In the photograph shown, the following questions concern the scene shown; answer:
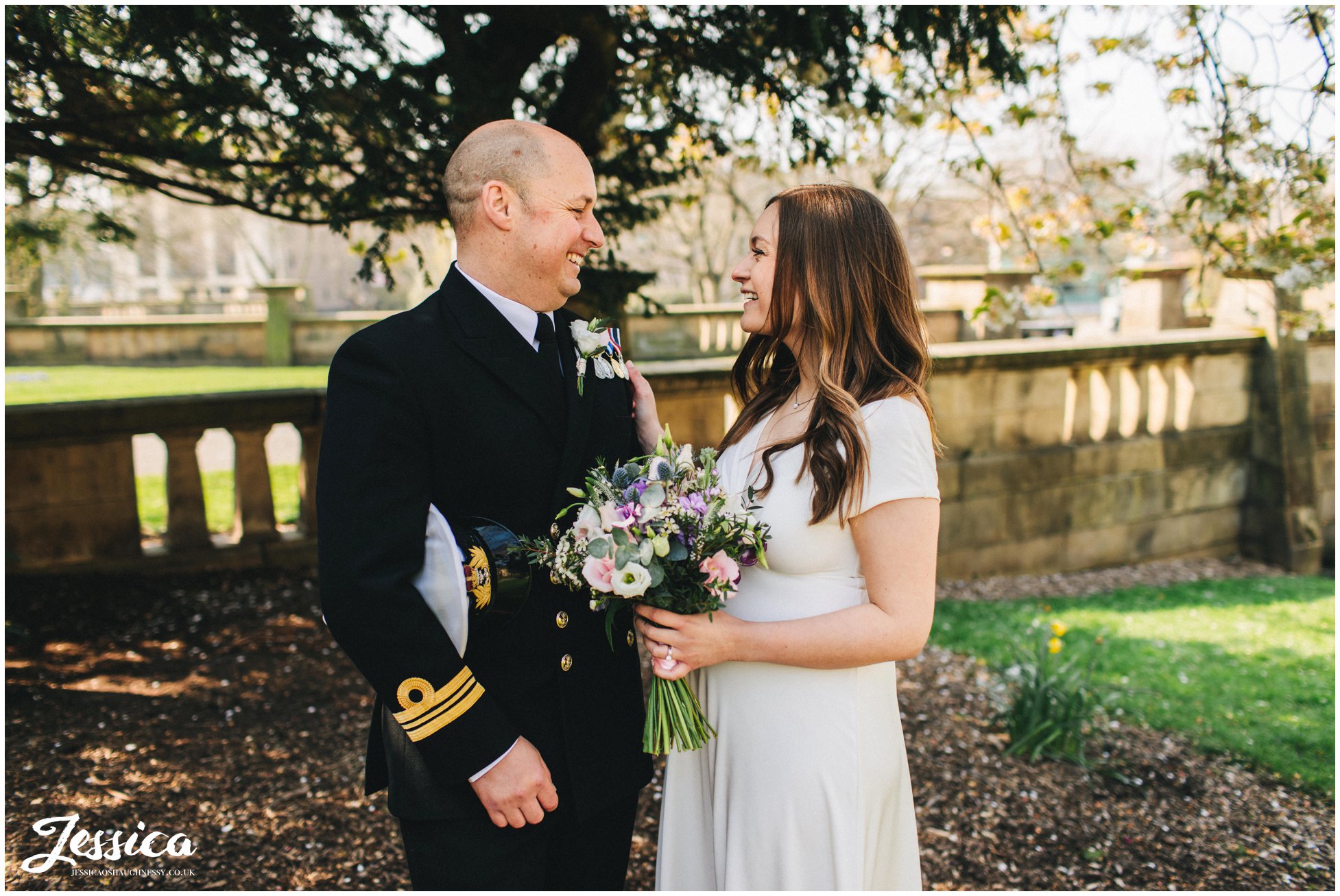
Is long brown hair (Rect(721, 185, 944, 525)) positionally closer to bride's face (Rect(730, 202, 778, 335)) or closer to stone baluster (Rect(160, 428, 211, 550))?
bride's face (Rect(730, 202, 778, 335))

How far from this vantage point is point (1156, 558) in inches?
351

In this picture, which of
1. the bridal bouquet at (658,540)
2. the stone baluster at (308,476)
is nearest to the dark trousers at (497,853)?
the bridal bouquet at (658,540)

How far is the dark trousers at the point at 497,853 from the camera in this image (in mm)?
2057

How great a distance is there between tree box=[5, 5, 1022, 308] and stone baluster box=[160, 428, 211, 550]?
1.58 meters

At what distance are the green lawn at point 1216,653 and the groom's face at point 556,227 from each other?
13.8 ft

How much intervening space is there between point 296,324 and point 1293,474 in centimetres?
1699

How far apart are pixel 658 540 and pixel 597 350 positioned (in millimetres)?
A: 608

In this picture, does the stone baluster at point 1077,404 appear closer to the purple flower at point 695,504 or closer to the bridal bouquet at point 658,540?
the bridal bouquet at point 658,540

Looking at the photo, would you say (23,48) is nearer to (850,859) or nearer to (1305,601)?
(850,859)

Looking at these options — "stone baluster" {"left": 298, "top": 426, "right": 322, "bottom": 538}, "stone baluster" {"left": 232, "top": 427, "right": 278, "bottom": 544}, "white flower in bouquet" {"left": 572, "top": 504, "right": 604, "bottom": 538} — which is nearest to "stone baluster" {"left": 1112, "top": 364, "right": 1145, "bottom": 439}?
"stone baluster" {"left": 298, "top": 426, "right": 322, "bottom": 538}

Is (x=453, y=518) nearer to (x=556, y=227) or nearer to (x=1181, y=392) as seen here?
(x=556, y=227)

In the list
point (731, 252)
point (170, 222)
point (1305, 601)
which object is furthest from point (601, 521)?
point (170, 222)

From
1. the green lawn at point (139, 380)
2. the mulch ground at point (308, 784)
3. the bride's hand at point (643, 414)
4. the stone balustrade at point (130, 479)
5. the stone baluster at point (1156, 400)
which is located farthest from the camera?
the green lawn at point (139, 380)

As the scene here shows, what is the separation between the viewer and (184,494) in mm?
5500
